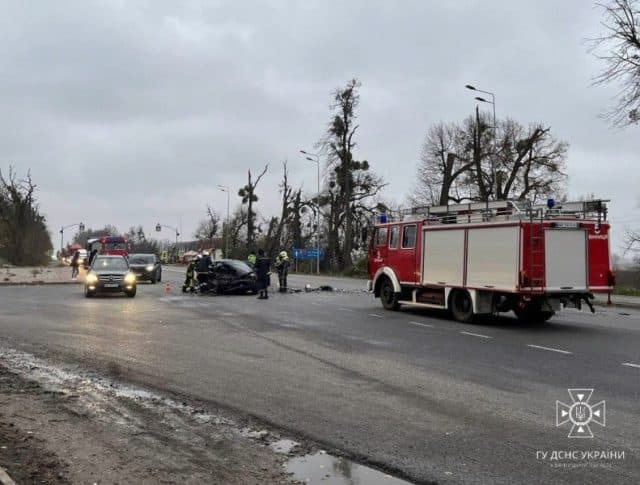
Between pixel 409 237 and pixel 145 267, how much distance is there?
829 inches

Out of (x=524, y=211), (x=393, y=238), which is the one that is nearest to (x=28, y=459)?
(x=524, y=211)

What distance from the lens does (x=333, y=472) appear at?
187 inches

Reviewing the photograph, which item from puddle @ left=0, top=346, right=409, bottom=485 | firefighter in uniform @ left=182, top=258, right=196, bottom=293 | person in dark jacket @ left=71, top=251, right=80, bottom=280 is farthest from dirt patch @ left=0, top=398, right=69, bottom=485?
person in dark jacket @ left=71, top=251, right=80, bottom=280

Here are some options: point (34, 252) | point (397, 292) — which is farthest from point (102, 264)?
point (34, 252)

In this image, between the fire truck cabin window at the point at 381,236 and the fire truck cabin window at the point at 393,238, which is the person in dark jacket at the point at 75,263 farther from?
the fire truck cabin window at the point at 393,238

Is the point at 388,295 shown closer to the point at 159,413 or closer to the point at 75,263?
the point at 159,413

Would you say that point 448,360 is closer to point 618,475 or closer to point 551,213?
point 618,475

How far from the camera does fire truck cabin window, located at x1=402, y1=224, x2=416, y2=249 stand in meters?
17.0

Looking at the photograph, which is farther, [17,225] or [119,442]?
[17,225]

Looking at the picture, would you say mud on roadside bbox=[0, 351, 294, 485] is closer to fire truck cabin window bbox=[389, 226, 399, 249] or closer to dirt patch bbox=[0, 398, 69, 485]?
dirt patch bbox=[0, 398, 69, 485]

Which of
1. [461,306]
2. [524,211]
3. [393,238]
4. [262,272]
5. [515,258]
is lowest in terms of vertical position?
[461,306]

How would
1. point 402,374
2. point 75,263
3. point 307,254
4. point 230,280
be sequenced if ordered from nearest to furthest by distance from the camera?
1. point 402,374
2. point 230,280
3. point 75,263
4. point 307,254

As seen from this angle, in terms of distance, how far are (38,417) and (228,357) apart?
154 inches

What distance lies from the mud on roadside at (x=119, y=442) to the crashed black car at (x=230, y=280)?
17.5m
